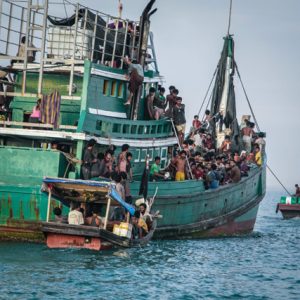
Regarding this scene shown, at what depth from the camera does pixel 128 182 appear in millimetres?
32188

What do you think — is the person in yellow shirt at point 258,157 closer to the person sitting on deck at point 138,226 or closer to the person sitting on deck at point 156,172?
the person sitting on deck at point 156,172

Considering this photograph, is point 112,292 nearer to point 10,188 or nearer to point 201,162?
point 10,188

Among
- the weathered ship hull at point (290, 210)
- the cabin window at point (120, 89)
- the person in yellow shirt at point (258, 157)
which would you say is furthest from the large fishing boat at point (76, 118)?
the weathered ship hull at point (290, 210)

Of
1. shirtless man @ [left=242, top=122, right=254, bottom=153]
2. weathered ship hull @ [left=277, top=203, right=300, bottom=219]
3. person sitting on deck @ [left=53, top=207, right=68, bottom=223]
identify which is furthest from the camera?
weathered ship hull @ [left=277, top=203, right=300, bottom=219]

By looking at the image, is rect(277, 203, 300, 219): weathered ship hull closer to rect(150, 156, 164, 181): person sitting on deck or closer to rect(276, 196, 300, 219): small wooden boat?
rect(276, 196, 300, 219): small wooden boat

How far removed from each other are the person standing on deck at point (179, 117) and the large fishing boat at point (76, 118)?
1.09ft

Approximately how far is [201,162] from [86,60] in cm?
844

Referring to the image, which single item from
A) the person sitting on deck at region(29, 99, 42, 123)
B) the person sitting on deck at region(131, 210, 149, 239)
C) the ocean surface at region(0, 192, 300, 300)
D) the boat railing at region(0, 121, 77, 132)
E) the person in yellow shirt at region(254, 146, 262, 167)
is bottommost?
the ocean surface at region(0, 192, 300, 300)

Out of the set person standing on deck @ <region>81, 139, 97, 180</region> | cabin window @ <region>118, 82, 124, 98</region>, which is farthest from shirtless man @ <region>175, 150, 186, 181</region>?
person standing on deck @ <region>81, 139, 97, 180</region>

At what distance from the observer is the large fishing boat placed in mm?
31641

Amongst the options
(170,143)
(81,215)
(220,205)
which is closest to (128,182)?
(81,215)

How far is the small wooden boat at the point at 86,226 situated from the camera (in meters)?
28.9

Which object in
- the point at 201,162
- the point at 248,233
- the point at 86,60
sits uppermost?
the point at 86,60

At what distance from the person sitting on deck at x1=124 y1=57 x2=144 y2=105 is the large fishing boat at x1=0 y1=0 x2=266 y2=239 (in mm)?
249
